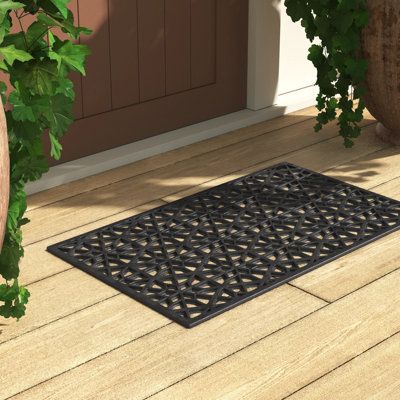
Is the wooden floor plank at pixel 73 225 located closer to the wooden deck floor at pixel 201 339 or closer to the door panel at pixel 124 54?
the wooden deck floor at pixel 201 339

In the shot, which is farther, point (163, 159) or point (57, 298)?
point (163, 159)

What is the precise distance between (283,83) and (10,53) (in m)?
2.05

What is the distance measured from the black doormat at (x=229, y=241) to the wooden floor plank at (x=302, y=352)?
19 cm

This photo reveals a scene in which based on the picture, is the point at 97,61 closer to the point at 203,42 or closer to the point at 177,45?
the point at 177,45

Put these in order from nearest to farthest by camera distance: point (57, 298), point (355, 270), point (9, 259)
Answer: point (9, 259) < point (57, 298) < point (355, 270)

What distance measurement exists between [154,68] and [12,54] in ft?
5.02

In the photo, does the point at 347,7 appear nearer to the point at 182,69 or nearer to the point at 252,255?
the point at 182,69

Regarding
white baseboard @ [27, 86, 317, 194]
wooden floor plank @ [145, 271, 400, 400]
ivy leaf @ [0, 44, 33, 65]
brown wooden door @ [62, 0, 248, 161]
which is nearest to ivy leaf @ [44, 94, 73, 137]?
ivy leaf @ [0, 44, 33, 65]

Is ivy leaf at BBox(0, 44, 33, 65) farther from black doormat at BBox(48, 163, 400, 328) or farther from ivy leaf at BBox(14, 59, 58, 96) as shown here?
black doormat at BBox(48, 163, 400, 328)

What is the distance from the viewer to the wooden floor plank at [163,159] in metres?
3.27

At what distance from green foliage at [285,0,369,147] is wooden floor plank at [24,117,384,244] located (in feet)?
0.28

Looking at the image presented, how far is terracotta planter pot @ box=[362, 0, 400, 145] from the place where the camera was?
3416 millimetres

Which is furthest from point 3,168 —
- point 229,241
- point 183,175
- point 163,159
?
point 163,159

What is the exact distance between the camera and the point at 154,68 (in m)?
3.62
